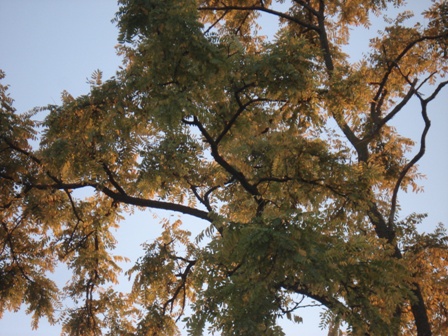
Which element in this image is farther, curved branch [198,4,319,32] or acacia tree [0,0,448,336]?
curved branch [198,4,319,32]

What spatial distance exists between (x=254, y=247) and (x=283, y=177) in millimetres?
4247

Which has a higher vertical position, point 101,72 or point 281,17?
point 281,17

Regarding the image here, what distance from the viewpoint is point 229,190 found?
12695mm

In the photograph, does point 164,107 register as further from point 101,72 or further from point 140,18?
point 101,72

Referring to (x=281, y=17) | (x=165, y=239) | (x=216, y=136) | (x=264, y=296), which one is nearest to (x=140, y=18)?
(x=216, y=136)

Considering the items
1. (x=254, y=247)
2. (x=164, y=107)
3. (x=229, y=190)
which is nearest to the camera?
(x=254, y=247)

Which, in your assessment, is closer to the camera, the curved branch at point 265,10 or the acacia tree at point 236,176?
the acacia tree at point 236,176

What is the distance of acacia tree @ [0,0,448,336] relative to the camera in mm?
7652

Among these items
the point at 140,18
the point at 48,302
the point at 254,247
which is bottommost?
the point at 254,247

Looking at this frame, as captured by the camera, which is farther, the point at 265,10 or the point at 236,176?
the point at 265,10

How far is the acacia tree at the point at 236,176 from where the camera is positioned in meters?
7.65

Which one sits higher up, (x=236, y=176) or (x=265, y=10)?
(x=265, y=10)

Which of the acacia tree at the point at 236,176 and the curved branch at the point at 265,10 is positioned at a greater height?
the curved branch at the point at 265,10

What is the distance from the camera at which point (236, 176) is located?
1082cm
